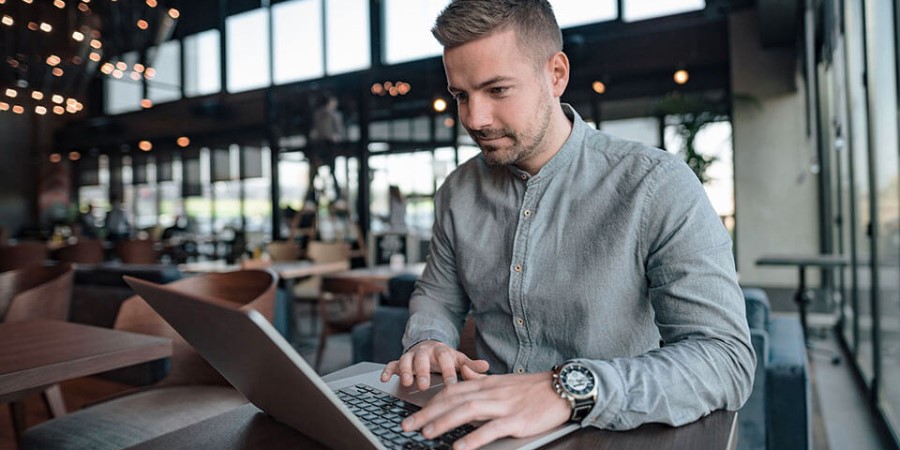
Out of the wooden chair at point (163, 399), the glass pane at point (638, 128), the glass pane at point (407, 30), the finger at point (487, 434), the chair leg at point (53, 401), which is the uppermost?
the glass pane at point (407, 30)

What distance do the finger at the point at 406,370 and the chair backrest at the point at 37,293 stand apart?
238 cm

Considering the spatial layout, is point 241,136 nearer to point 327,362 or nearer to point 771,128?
point 327,362

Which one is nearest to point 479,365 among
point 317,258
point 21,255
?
point 317,258

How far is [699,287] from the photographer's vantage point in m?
0.96

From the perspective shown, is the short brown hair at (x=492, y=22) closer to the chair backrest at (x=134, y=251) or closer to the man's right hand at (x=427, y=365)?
the man's right hand at (x=427, y=365)

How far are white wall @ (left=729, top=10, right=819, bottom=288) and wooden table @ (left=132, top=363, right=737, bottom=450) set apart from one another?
295 inches

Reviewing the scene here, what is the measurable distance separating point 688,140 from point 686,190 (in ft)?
21.5

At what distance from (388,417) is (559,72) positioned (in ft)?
2.50

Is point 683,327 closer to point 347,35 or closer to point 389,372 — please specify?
point 389,372

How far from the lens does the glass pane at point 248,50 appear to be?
1131 cm

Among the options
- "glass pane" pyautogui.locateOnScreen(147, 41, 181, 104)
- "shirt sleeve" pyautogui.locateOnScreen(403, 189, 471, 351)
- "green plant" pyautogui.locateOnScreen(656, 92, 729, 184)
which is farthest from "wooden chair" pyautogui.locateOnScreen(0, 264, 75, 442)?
"glass pane" pyautogui.locateOnScreen(147, 41, 181, 104)

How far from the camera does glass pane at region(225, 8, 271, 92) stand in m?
11.3

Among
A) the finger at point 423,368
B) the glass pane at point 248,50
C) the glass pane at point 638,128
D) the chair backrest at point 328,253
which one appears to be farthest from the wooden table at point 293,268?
the glass pane at point 248,50

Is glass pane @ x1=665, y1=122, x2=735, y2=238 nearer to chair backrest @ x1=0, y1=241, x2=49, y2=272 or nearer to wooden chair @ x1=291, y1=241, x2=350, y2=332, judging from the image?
wooden chair @ x1=291, y1=241, x2=350, y2=332
